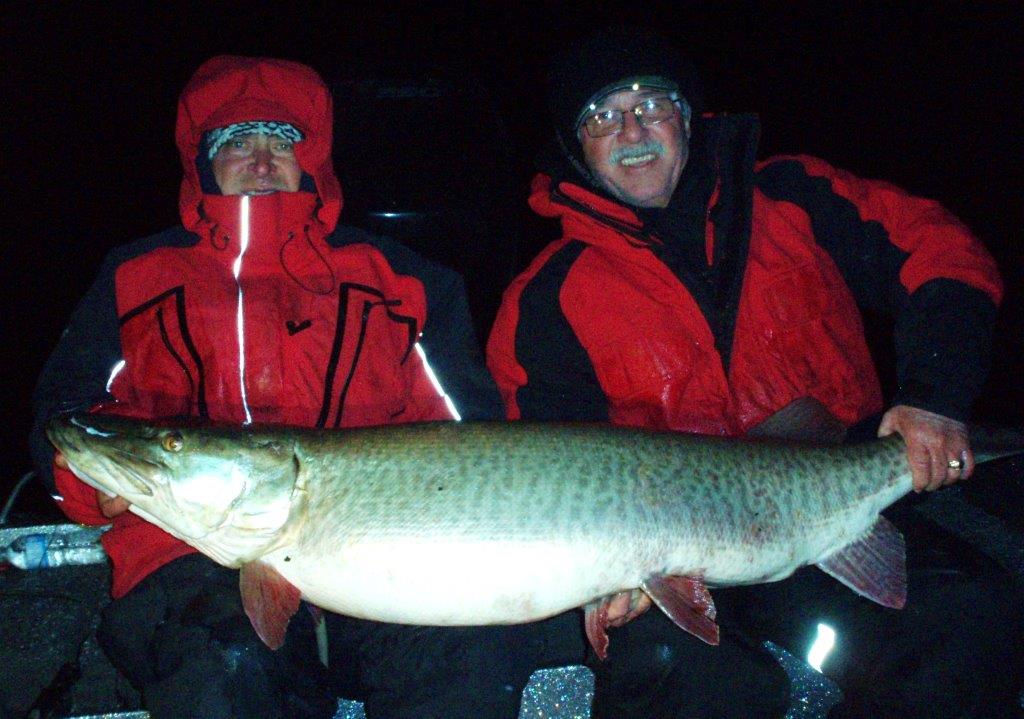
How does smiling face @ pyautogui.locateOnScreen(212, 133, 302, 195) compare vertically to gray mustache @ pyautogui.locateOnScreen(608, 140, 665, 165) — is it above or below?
below

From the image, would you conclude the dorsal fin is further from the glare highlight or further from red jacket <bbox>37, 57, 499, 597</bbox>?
the glare highlight

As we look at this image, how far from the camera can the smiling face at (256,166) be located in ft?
8.66

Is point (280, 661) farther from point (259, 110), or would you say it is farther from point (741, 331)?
point (259, 110)

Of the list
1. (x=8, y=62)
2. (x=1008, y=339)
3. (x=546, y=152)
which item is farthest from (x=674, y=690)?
(x=8, y=62)

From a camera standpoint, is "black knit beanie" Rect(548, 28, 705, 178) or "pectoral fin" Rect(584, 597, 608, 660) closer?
"pectoral fin" Rect(584, 597, 608, 660)

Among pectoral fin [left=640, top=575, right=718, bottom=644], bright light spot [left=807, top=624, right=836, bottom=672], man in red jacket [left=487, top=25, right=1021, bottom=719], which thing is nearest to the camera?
pectoral fin [left=640, top=575, right=718, bottom=644]

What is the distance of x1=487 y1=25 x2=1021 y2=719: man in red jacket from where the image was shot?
194 centimetres

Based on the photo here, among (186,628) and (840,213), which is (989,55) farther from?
(186,628)

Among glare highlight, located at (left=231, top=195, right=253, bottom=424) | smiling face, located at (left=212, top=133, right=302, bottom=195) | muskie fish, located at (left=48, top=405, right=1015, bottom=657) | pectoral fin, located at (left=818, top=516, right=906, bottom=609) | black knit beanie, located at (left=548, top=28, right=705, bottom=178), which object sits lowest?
pectoral fin, located at (left=818, top=516, right=906, bottom=609)

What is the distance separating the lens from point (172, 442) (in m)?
1.74

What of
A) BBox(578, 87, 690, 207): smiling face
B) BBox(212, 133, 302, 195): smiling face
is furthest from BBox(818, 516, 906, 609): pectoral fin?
BBox(212, 133, 302, 195): smiling face

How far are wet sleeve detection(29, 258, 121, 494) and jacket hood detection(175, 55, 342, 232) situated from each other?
0.47 metres

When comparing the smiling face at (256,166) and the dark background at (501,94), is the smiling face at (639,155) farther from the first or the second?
the dark background at (501,94)

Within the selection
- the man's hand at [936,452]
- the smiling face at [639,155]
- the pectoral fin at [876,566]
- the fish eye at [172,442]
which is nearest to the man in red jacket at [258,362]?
the fish eye at [172,442]
